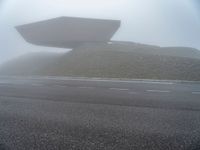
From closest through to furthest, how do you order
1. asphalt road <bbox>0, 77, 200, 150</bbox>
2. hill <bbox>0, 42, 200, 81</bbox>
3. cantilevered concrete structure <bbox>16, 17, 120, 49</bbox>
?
asphalt road <bbox>0, 77, 200, 150</bbox> → hill <bbox>0, 42, 200, 81</bbox> → cantilevered concrete structure <bbox>16, 17, 120, 49</bbox>

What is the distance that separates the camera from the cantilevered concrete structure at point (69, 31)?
152 feet

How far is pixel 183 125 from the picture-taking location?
172 inches

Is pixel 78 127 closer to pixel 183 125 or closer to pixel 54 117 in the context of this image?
pixel 54 117

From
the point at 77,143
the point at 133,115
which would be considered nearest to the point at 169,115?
the point at 133,115

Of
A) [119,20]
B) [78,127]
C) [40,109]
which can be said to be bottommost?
[119,20]

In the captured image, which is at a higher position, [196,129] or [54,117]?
[196,129]

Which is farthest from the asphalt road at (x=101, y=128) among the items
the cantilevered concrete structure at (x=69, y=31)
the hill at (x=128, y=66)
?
the cantilevered concrete structure at (x=69, y=31)

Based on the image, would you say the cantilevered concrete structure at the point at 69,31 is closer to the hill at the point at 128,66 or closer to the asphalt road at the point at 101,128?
the hill at the point at 128,66

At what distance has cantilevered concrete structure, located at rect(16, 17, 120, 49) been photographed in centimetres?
4628

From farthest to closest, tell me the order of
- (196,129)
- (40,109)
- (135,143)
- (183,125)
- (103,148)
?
(40,109)
(183,125)
(196,129)
(135,143)
(103,148)

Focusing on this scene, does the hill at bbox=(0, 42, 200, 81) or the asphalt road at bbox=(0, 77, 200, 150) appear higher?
the asphalt road at bbox=(0, 77, 200, 150)

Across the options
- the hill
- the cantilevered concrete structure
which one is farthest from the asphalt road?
the cantilevered concrete structure

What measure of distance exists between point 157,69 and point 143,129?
22631 millimetres

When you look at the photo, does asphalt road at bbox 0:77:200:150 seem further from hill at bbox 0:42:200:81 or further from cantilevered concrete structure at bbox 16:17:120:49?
cantilevered concrete structure at bbox 16:17:120:49
